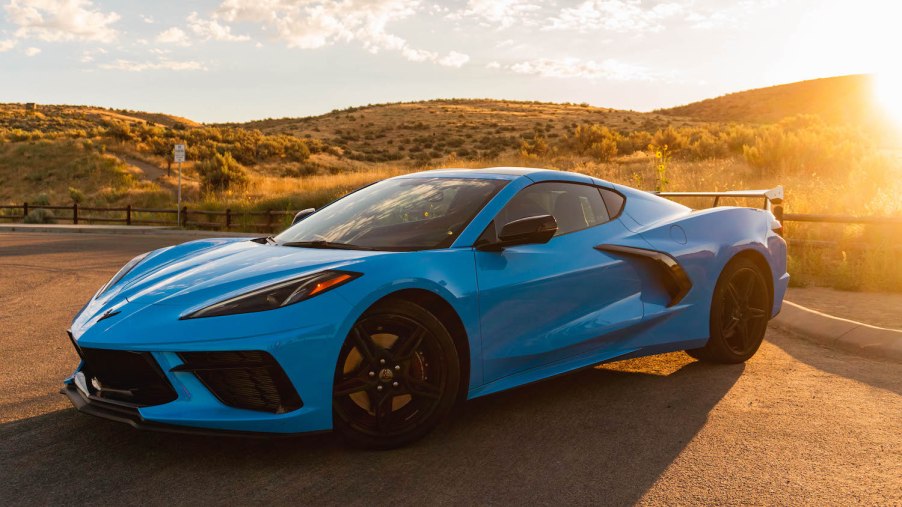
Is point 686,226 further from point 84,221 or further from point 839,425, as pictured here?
point 84,221

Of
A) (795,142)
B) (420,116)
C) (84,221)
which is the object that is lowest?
(84,221)

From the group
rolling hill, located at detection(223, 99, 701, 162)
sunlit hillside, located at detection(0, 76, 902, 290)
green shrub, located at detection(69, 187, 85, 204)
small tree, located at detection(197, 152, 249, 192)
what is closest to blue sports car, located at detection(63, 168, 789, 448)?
sunlit hillside, located at detection(0, 76, 902, 290)

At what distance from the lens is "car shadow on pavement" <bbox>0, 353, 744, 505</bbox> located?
370 centimetres

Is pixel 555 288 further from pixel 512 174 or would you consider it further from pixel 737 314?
pixel 737 314

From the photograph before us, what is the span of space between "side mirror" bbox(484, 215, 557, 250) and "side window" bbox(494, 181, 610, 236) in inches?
10.8

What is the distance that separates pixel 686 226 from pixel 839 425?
1.70 m

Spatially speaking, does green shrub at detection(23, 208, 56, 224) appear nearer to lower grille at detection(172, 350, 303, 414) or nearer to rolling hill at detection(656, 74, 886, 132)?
lower grille at detection(172, 350, 303, 414)

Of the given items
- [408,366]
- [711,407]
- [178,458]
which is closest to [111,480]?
[178,458]

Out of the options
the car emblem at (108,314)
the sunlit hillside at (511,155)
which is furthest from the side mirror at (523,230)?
the sunlit hillside at (511,155)

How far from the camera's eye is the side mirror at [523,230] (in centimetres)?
463

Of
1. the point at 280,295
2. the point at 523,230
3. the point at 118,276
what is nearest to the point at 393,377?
the point at 280,295

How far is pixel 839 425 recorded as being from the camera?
16.0 ft

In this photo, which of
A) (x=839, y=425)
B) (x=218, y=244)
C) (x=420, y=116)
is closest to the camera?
(x=839, y=425)

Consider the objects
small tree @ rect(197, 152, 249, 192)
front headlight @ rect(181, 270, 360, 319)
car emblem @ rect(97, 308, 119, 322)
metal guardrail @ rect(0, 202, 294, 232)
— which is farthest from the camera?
small tree @ rect(197, 152, 249, 192)
